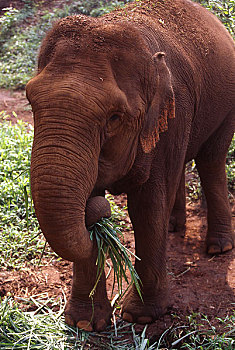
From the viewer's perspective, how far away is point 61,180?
250cm

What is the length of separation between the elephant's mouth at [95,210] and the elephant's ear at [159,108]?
541 mm

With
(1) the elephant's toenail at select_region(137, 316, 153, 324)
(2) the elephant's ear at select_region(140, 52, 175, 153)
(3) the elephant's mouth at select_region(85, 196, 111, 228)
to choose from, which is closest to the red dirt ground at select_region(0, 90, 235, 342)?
(1) the elephant's toenail at select_region(137, 316, 153, 324)

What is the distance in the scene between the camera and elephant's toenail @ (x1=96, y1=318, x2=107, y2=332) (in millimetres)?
3781

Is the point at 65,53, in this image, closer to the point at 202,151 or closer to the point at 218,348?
the point at 218,348

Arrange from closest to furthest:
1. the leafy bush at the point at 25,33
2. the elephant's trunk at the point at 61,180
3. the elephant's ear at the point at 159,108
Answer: the elephant's trunk at the point at 61,180, the elephant's ear at the point at 159,108, the leafy bush at the point at 25,33

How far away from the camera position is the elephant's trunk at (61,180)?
8.21 feet

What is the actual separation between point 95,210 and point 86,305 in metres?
1.30

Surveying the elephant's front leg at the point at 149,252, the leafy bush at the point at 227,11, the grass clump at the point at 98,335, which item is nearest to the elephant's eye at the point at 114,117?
the elephant's front leg at the point at 149,252

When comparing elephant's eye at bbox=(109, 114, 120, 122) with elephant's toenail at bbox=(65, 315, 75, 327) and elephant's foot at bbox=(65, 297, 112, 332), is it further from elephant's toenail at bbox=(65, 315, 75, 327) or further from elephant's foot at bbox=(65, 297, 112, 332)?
elephant's toenail at bbox=(65, 315, 75, 327)

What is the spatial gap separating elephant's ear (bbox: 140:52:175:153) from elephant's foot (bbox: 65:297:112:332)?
1.39 m

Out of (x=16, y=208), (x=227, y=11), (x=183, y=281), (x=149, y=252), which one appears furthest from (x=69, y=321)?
(x=227, y=11)

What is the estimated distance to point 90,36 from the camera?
112 inches

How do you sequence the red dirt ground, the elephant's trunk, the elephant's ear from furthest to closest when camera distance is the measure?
the red dirt ground < the elephant's ear < the elephant's trunk

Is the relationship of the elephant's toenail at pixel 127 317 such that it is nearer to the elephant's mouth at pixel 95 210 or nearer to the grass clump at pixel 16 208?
the grass clump at pixel 16 208
